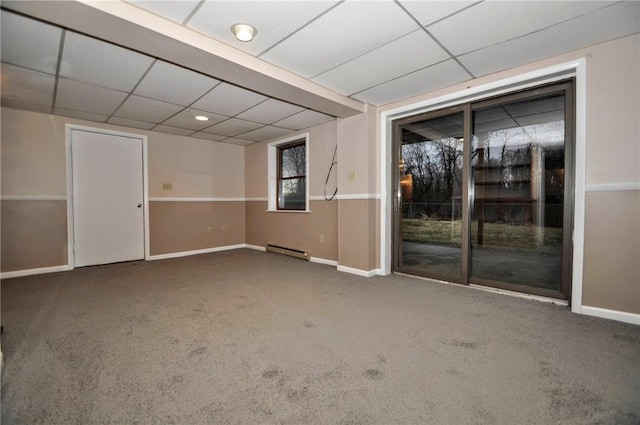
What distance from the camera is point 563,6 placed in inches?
75.9

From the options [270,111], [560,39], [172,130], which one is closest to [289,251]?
[270,111]

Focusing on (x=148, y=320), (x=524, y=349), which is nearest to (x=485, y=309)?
(x=524, y=349)

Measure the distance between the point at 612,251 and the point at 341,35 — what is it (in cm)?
284

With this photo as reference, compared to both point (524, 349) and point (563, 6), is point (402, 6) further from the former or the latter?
point (524, 349)

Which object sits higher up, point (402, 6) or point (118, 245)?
point (402, 6)

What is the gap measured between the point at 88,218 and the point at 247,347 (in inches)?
157

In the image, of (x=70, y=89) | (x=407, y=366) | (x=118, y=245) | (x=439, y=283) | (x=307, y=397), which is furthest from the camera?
(x=118, y=245)

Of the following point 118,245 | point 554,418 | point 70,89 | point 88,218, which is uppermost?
point 70,89

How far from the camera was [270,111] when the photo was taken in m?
3.96

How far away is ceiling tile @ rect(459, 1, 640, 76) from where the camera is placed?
2.04 meters

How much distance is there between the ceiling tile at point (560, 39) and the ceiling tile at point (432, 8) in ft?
2.34

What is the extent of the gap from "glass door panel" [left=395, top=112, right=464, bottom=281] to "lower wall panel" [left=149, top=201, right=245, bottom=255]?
365 cm

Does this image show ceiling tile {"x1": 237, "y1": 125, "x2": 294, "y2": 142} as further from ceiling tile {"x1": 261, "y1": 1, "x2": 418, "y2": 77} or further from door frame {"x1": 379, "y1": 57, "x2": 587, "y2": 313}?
ceiling tile {"x1": 261, "y1": 1, "x2": 418, "y2": 77}

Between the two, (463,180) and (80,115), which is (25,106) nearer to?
(80,115)
